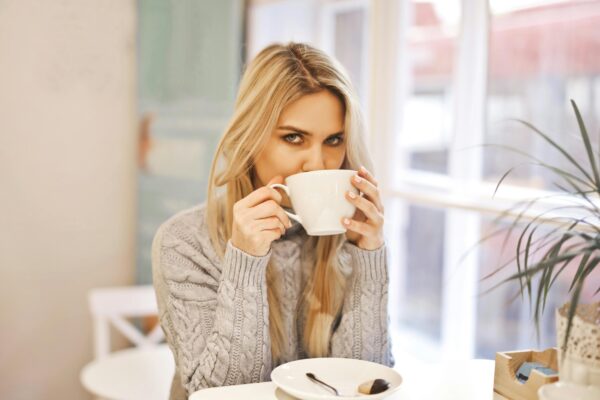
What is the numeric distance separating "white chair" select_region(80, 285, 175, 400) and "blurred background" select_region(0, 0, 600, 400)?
309 millimetres

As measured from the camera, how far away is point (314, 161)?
125cm

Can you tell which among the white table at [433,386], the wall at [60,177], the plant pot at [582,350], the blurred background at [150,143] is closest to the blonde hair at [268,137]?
the white table at [433,386]

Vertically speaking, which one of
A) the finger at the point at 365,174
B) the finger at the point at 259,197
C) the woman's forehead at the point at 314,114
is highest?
the woman's forehead at the point at 314,114

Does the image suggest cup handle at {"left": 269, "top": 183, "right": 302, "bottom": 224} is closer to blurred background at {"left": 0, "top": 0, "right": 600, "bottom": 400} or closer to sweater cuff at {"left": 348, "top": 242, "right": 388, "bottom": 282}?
sweater cuff at {"left": 348, "top": 242, "right": 388, "bottom": 282}

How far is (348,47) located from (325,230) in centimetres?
164

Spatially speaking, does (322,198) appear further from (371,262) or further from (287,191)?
(371,262)

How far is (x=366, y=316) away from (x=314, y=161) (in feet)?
0.99

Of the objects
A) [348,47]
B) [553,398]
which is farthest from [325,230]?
[348,47]

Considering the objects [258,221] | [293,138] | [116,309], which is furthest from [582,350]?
[116,309]

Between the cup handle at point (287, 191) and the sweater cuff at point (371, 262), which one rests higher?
the cup handle at point (287, 191)

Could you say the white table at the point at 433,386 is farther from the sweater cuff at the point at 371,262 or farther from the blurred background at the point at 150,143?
the blurred background at the point at 150,143

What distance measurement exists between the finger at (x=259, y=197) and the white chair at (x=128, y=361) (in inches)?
35.4

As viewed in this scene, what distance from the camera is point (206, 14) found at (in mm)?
2654

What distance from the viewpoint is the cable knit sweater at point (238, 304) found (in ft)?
3.84
